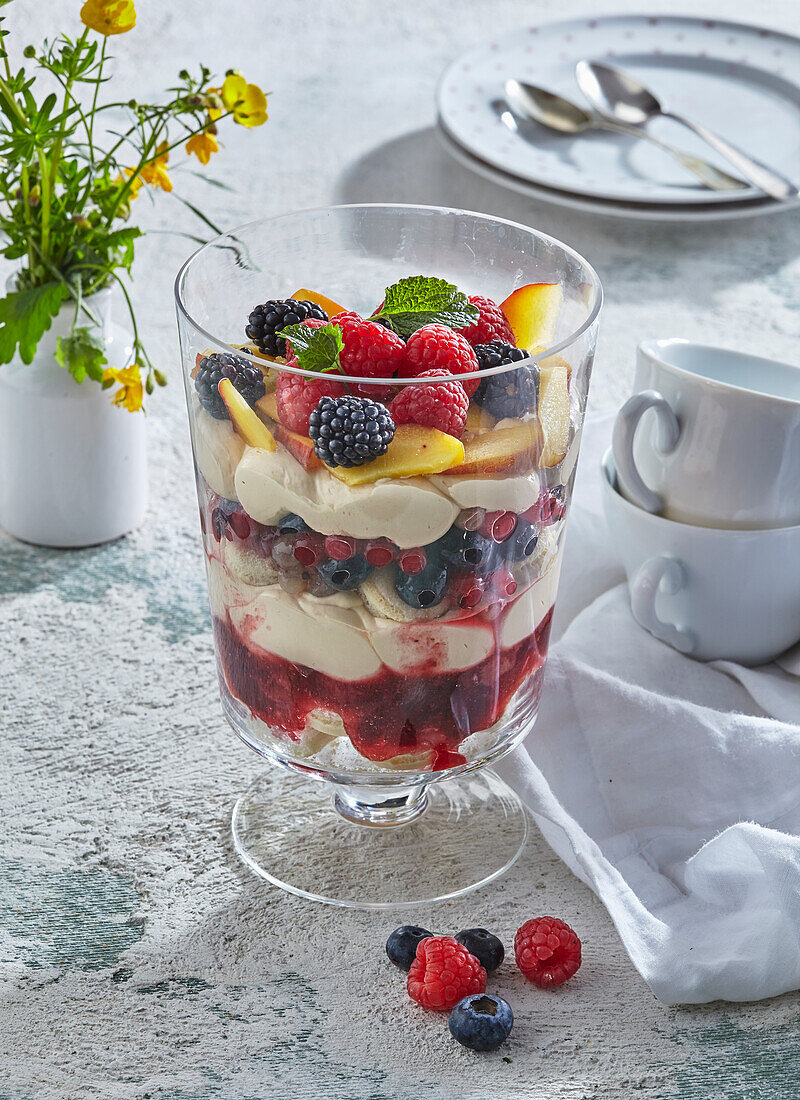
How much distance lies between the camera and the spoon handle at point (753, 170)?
1.75 metres

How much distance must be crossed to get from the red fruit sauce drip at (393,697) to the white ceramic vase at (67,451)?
44 centimetres

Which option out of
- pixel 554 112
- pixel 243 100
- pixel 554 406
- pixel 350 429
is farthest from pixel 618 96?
pixel 350 429

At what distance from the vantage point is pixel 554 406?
0.80m

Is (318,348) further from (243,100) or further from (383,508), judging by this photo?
(243,100)

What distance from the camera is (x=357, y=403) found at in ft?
2.38

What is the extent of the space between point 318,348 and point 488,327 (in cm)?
13

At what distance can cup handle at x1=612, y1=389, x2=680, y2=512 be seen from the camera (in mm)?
1067

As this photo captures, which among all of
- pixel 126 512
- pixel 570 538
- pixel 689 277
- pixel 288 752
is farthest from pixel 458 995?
pixel 689 277

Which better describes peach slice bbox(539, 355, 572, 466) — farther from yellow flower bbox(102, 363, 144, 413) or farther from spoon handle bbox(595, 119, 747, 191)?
spoon handle bbox(595, 119, 747, 191)

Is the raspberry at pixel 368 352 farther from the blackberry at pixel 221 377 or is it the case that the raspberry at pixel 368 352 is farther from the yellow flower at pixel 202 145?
the yellow flower at pixel 202 145

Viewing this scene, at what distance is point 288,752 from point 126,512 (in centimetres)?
51

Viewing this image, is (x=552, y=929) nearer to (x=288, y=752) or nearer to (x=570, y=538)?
(x=288, y=752)

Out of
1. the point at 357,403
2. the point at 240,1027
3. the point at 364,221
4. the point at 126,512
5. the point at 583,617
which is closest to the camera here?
the point at 357,403

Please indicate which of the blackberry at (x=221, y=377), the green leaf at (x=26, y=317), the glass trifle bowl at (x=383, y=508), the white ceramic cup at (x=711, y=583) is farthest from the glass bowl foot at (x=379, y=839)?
the green leaf at (x=26, y=317)
